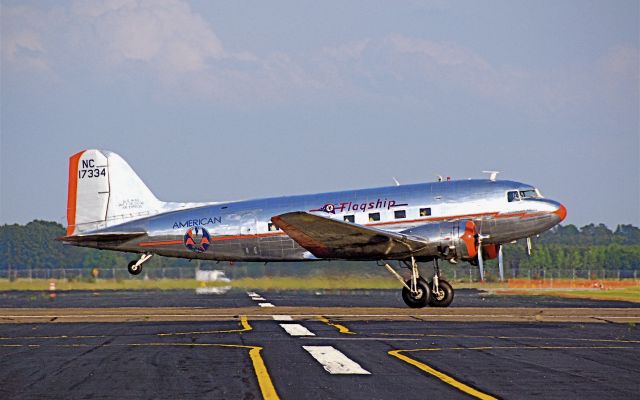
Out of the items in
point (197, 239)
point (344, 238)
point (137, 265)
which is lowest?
point (137, 265)

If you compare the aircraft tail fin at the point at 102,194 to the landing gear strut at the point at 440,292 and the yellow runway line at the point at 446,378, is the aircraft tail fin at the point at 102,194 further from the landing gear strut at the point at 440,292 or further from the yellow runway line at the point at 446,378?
the yellow runway line at the point at 446,378

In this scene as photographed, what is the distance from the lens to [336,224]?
105 ft

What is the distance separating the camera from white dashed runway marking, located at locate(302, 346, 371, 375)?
13.5m

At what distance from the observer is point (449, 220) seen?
111 ft

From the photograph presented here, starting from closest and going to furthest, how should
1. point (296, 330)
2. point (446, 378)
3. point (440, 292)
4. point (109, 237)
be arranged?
point (446, 378) < point (296, 330) < point (440, 292) < point (109, 237)

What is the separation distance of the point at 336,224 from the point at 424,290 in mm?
4212

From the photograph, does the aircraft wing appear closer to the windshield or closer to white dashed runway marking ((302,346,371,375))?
the windshield

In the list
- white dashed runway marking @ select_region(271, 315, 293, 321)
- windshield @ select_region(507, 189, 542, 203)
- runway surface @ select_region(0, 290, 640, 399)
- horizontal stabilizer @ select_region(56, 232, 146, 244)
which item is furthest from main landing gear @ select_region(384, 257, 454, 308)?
horizontal stabilizer @ select_region(56, 232, 146, 244)

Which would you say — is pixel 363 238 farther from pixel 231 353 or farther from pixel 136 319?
pixel 231 353

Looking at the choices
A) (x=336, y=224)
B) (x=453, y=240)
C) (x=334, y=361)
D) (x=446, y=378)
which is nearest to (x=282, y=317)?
(x=336, y=224)

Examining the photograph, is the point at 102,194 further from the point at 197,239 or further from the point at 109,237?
the point at 197,239

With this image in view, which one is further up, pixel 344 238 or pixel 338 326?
pixel 344 238

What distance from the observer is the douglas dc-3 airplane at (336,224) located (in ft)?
107

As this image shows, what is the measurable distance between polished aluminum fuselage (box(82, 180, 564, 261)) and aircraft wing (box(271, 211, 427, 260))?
4.88ft
